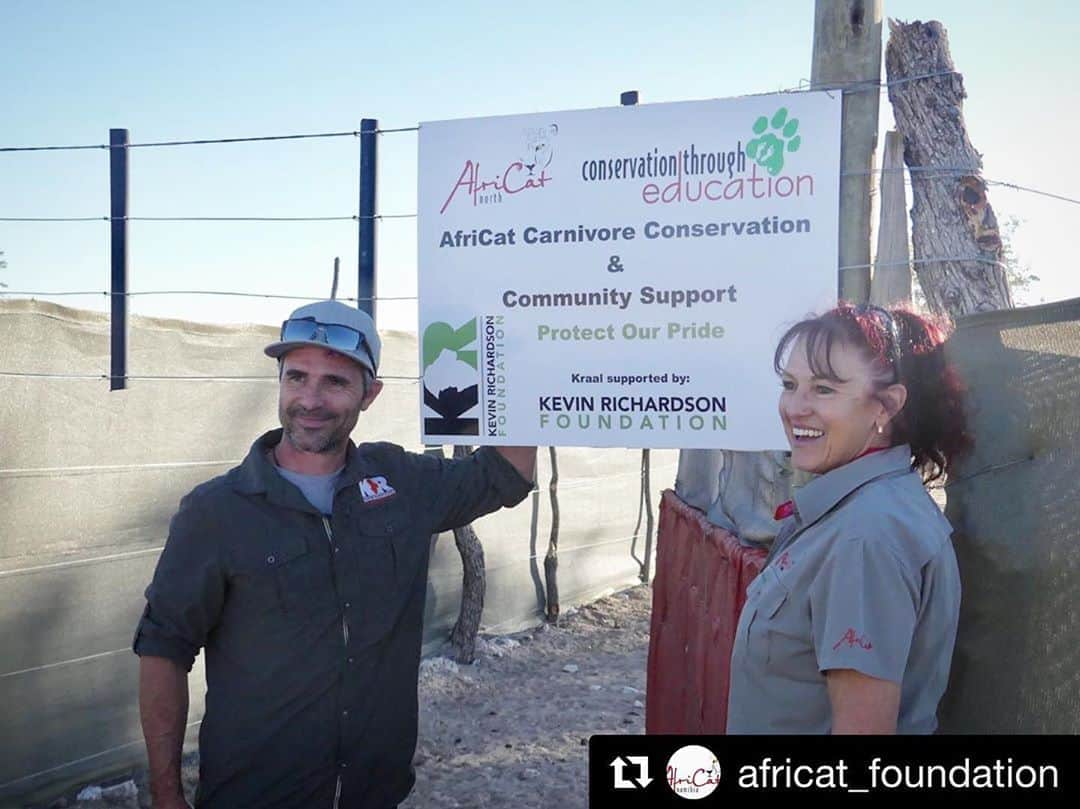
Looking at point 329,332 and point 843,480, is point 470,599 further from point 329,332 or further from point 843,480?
point 843,480

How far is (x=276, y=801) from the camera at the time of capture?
2.57 meters

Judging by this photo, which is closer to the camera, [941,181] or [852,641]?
[852,641]

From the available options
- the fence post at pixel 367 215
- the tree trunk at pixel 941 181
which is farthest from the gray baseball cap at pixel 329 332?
the tree trunk at pixel 941 181

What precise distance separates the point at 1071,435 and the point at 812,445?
479mm

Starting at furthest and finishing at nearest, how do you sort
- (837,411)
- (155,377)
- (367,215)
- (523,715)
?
(523,715) → (155,377) → (367,215) → (837,411)

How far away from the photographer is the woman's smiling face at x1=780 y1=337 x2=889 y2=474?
1.94 meters

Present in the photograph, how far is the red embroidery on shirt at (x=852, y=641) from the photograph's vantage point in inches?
65.1

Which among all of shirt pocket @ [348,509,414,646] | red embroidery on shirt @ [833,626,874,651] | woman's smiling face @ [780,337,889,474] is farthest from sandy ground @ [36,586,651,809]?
red embroidery on shirt @ [833,626,874,651]

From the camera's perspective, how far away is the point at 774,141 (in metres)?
2.81

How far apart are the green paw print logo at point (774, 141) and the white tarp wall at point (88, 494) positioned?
371 cm

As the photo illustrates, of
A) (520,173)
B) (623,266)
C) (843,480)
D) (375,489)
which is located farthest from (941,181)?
(375,489)

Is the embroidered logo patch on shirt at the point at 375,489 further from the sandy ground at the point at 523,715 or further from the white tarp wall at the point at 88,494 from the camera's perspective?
the sandy ground at the point at 523,715

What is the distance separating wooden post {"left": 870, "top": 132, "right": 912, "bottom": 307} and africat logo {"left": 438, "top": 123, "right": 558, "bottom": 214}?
97 centimetres

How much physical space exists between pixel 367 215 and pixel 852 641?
9.96ft
